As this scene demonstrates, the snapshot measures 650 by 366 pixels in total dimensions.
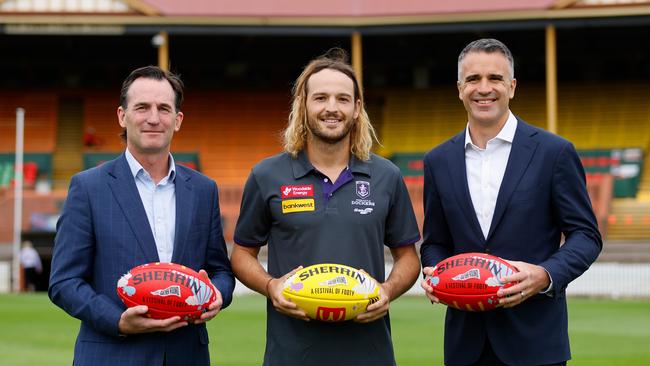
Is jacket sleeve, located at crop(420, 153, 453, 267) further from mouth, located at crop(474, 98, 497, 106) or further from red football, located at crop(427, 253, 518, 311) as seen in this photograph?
mouth, located at crop(474, 98, 497, 106)

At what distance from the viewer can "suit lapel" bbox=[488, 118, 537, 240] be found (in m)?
5.19

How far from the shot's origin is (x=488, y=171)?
209 inches

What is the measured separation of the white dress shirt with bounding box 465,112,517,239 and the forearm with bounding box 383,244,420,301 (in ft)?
1.43

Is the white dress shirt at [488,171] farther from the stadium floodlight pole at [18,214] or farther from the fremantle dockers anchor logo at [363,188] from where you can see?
the stadium floodlight pole at [18,214]

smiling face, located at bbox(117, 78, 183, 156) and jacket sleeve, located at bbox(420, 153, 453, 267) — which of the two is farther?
jacket sleeve, located at bbox(420, 153, 453, 267)

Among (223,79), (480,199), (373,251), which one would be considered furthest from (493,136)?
(223,79)

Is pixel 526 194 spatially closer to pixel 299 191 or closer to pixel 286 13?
pixel 299 191

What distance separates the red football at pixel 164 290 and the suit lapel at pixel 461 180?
1466 mm

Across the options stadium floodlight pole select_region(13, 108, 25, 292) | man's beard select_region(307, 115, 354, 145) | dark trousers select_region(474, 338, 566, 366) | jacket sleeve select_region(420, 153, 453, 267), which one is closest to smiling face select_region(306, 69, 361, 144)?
man's beard select_region(307, 115, 354, 145)

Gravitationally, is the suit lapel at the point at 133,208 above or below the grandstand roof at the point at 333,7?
below

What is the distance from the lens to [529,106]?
33.7 metres

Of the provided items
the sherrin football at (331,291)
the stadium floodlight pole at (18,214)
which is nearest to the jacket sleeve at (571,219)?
the sherrin football at (331,291)

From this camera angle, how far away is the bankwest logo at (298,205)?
5.18 m

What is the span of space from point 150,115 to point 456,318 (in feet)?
6.61
